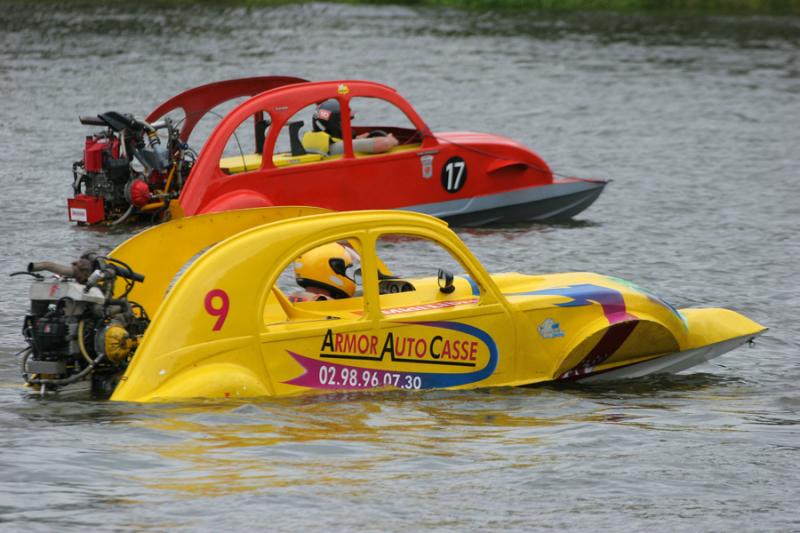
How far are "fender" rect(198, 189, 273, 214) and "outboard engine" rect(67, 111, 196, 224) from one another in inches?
45.6

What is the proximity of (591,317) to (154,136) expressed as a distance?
8.31 metres

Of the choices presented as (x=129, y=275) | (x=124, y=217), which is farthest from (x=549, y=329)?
(x=124, y=217)

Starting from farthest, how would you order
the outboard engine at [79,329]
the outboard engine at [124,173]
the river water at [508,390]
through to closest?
the outboard engine at [124,173] < the outboard engine at [79,329] < the river water at [508,390]

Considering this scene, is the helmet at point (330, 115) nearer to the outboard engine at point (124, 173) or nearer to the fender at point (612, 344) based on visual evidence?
the outboard engine at point (124, 173)

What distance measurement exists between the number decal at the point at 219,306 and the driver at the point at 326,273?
4.18ft

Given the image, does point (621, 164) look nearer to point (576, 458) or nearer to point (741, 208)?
point (741, 208)

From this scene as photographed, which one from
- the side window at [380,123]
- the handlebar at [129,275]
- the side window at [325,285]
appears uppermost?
the side window at [380,123]

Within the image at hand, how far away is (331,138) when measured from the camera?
17953 millimetres

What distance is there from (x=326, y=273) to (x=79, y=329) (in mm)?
1937

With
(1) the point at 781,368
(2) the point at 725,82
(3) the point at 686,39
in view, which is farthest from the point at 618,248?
(3) the point at 686,39

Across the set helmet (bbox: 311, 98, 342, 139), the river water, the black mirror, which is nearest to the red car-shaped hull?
helmet (bbox: 311, 98, 342, 139)

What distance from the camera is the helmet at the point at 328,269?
424 inches

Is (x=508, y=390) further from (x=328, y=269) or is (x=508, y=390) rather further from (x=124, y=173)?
(x=124, y=173)

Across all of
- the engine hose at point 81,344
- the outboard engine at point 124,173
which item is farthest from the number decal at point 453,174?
the engine hose at point 81,344
